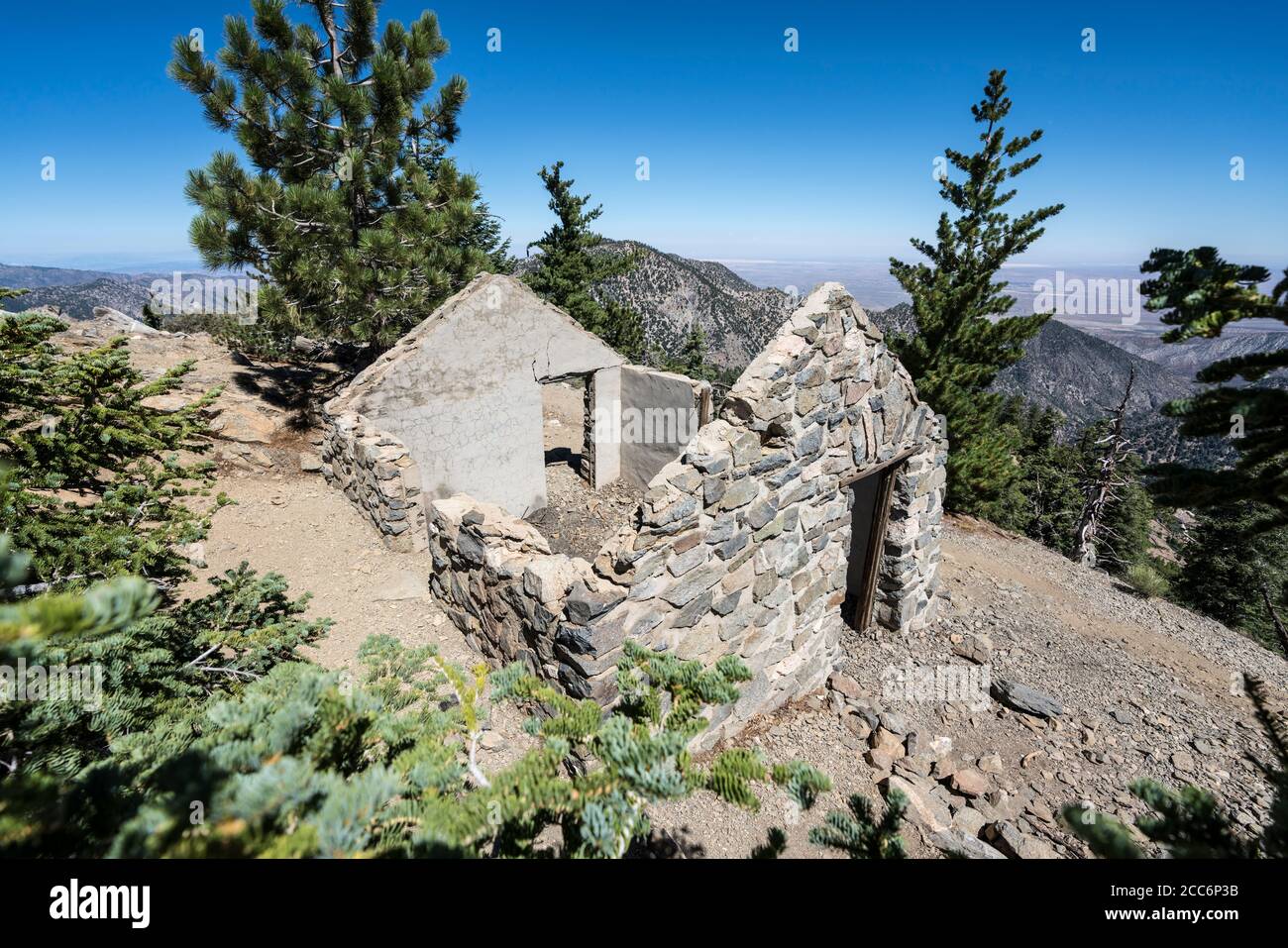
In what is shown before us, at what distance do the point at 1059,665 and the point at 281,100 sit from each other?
15.7 metres

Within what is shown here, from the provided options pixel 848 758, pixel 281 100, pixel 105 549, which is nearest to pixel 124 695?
pixel 105 549

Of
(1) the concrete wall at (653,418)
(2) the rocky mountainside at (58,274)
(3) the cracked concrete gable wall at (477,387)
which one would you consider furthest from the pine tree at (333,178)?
(2) the rocky mountainside at (58,274)

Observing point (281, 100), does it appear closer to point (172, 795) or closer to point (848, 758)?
point (172, 795)

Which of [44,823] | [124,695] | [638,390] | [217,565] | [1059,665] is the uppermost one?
[638,390]

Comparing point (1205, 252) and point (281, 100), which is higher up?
point (281, 100)

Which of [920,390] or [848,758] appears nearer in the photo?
[848,758]

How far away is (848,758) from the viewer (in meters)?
5.16

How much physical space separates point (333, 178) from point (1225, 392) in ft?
43.6

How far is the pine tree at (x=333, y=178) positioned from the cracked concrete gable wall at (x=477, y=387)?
3032 millimetres

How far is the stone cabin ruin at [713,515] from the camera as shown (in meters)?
4.30

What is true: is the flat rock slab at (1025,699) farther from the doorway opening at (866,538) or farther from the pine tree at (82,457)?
the pine tree at (82,457)

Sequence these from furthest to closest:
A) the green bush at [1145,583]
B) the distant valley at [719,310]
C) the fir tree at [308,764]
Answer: the distant valley at [719,310] < the green bush at [1145,583] < the fir tree at [308,764]

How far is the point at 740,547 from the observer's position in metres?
4.74

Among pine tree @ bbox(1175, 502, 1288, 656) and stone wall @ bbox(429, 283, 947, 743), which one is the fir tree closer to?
stone wall @ bbox(429, 283, 947, 743)
